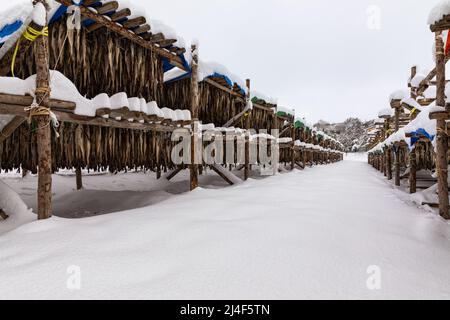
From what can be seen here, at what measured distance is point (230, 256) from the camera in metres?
2.04

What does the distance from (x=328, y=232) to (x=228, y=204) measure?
1700mm

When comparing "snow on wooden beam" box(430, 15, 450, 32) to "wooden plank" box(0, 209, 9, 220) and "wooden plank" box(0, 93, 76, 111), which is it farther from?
"wooden plank" box(0, 209, 9, 220)

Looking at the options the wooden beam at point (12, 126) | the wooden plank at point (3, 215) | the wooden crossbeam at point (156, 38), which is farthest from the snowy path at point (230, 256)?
the wooden crossbeam at point (156, 38)

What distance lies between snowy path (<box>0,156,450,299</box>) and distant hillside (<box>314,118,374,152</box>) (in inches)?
2675

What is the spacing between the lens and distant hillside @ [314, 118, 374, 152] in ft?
219

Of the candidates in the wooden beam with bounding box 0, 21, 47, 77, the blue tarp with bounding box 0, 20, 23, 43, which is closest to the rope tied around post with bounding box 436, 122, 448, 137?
the blue tarp with bounding box 0, 20, 23, 43

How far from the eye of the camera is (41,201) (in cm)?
332

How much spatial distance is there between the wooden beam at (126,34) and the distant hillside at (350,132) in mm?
65287

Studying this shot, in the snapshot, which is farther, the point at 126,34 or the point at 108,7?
the point at 126,34

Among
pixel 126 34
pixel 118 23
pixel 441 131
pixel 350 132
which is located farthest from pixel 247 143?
pixel 350 132

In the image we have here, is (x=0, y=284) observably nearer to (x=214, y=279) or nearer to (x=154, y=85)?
(x=214, y=279)

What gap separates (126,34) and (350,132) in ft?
246

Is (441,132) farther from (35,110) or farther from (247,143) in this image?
(247,143)
